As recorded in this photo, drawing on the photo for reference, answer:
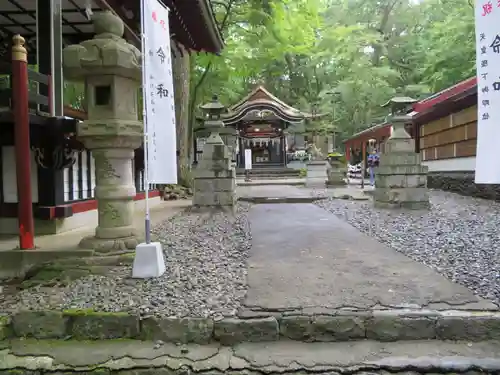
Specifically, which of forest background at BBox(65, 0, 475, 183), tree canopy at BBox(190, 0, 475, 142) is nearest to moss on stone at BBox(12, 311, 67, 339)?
forest background at BBox(65, 0, 475, 183)

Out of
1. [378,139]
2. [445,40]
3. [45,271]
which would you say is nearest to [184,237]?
[45,271]

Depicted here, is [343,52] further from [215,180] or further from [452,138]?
[215,180]

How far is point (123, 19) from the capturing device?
7.17 m

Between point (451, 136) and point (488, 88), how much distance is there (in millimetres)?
11880

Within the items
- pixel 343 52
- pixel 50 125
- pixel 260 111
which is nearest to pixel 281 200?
pixel 50 125

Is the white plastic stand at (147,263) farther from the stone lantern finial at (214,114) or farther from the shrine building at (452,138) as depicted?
the shrine building at (452,138)

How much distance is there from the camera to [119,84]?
4562mm

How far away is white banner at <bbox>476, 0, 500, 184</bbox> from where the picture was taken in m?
3.41

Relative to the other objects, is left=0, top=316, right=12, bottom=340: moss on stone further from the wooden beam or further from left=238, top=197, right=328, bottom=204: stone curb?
left=238, top=197, right=328, bottom=204: stone curb

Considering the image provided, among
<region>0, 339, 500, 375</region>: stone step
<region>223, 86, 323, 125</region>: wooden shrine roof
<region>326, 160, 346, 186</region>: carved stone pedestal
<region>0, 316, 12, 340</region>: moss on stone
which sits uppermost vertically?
<region>223, 86, 323, 125</region>: wooden shrine roof

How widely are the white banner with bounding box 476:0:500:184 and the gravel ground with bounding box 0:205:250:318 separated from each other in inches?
94.9

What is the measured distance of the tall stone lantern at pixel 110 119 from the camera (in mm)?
4297

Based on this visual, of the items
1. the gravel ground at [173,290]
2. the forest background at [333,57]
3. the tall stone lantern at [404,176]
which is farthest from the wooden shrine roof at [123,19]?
the tall stone lantern at [404,176]

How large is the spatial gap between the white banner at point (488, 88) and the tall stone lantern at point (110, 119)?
3.49 meters
